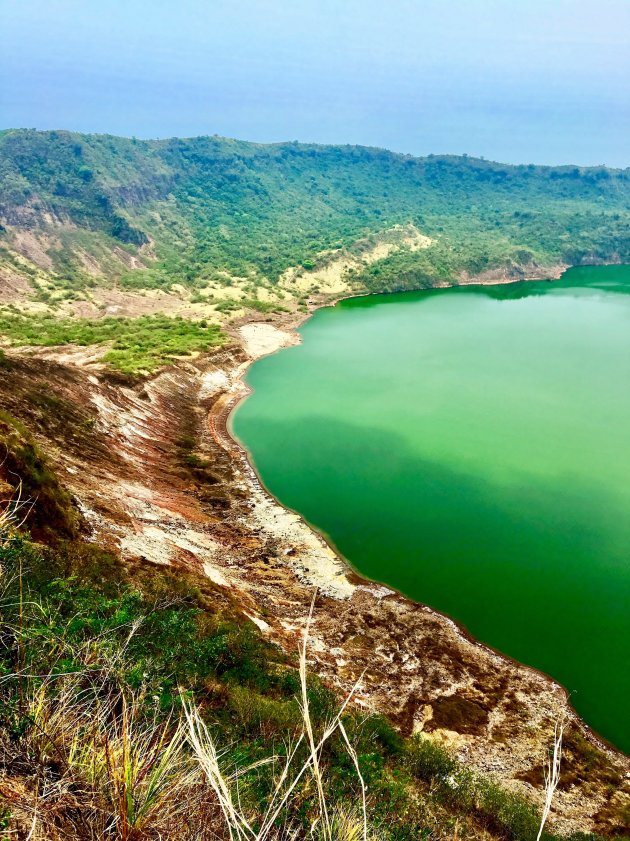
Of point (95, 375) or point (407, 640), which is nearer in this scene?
point (407, 640)

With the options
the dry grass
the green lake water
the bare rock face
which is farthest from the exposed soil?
the dry grass

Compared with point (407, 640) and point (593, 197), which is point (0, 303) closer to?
point (407, 640)

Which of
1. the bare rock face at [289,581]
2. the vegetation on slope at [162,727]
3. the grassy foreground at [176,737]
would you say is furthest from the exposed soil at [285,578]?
the grassy foreground at [176,737]

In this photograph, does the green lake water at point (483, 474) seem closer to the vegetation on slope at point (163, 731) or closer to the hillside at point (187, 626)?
the hillside at point (187, 626)

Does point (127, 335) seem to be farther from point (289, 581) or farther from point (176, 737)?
point (176, 737)

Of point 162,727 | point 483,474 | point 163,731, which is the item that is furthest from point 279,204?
point 163,731

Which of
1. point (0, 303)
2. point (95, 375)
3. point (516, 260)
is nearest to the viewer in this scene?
Result: point (95, 375)

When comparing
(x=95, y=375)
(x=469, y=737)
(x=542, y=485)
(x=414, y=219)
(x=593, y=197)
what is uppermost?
(x=593, y=197)

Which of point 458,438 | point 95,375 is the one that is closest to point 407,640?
point 458,438
